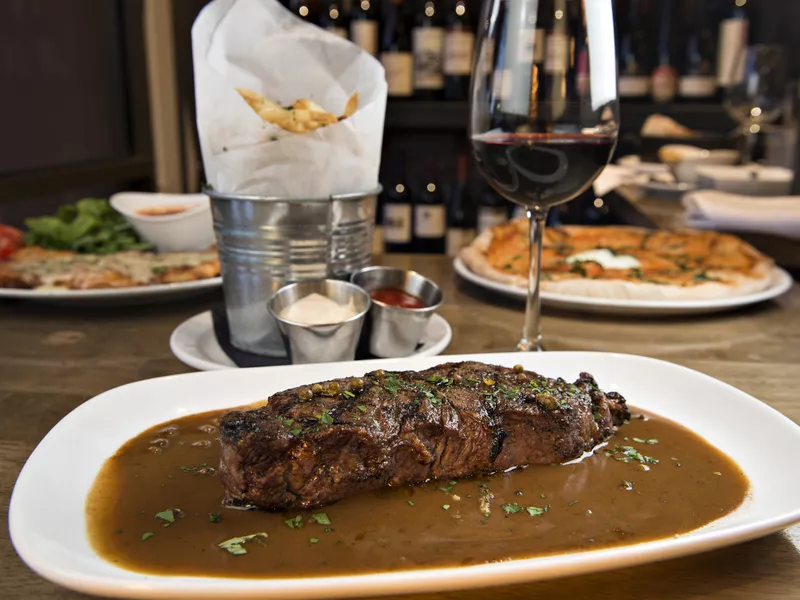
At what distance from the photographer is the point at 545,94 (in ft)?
4.83

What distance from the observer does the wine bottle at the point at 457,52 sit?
4.66m

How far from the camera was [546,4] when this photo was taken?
1432 millimetres

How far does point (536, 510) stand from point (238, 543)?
41 centimetres

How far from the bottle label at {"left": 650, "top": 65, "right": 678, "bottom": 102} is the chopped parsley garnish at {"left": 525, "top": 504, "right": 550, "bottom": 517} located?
16.0 ft

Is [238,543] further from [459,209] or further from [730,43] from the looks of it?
[730,43]

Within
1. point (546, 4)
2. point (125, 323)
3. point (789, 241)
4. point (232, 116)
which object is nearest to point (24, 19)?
point (125, 323)

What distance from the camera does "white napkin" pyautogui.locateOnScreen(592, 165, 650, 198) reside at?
4340 millimetres

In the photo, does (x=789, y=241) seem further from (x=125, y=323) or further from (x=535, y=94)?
(x=125, y=323)

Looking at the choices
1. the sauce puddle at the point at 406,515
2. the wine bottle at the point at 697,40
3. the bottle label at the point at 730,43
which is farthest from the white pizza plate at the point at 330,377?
the wine bottle at the point at 697,40

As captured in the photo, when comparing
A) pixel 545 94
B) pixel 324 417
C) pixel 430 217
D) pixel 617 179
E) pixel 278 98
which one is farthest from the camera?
pixel 430 217

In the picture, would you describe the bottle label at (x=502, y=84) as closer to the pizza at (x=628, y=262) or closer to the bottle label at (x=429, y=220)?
the pizza at (x=628, y=262)

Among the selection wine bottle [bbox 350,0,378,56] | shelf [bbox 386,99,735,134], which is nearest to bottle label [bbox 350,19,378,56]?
wine bottle [bbox 350,0,378,56]

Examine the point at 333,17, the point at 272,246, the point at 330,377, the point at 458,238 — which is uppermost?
the point at 333,17

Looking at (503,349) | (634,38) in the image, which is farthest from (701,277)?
(634,38)
